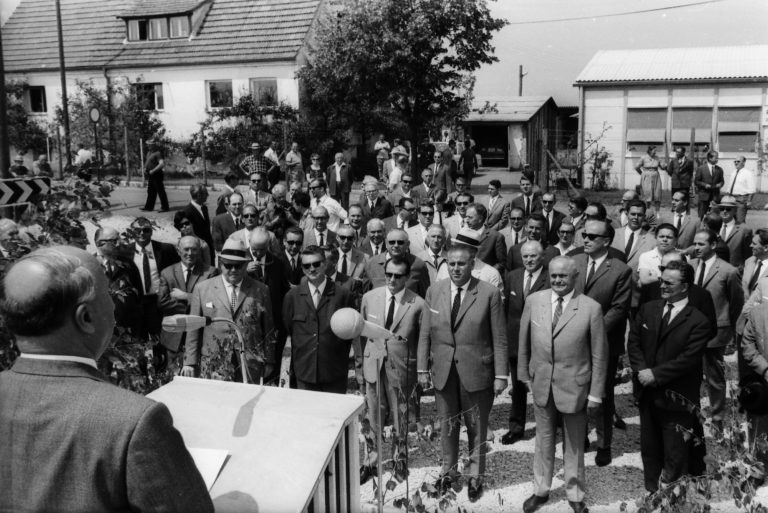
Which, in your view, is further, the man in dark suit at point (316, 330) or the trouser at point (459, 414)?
the man in dark suit at point (316, 330)

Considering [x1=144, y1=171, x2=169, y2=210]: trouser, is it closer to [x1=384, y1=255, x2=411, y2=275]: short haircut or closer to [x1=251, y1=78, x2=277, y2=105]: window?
[x1=251, y1=78, x2=277, y2=105]: window

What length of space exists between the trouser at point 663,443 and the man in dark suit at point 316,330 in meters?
2.42

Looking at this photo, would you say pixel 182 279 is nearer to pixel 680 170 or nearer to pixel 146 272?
pixel 146 272

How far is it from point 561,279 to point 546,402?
91cm

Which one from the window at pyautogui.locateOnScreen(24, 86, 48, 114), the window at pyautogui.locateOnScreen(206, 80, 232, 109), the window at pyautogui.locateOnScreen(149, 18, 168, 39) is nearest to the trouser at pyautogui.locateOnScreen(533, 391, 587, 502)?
the window at pyautogui.locateOnScreen(206, 80, 232, 109)

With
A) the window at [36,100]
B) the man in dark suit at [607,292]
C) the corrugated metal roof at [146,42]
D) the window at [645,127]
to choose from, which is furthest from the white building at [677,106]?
the window at [36,100]

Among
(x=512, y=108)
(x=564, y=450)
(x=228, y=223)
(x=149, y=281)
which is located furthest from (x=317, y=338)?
(x=512, y=108)

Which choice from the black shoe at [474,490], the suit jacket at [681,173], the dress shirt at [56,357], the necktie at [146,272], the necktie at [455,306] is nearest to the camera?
the dress shirt at [56,357]

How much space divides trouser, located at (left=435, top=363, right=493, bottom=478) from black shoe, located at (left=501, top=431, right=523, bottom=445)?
0.94 m

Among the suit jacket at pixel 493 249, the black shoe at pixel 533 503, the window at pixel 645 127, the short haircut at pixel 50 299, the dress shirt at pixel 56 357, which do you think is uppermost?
the window at pixel 645 127

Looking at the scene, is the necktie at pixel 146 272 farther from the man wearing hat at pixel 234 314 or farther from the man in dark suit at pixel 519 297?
the man in dark suit at pixel 519 297

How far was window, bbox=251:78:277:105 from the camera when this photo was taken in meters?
26.2

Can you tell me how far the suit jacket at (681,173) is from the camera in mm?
19328

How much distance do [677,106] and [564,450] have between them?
842 inches
